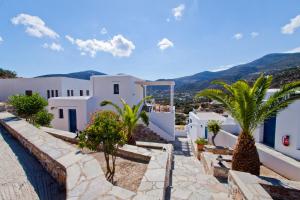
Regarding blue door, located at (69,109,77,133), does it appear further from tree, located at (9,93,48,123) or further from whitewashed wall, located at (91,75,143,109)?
tree, located at (9,93,48,123)

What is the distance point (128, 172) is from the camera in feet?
16.2

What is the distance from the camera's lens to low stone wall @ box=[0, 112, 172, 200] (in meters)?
2.86

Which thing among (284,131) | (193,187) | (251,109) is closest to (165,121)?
(284,131)

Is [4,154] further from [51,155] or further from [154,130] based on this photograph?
[154,130]

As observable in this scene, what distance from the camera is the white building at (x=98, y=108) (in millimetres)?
16438

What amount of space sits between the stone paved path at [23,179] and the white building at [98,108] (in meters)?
11.6

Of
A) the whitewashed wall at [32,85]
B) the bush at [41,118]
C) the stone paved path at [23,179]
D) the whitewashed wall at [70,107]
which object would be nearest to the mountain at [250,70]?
the whitewashed wall at [70,107]

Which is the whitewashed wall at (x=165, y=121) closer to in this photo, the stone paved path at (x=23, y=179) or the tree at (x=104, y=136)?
the tree at (x=104, y=136)

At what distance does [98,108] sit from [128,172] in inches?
559

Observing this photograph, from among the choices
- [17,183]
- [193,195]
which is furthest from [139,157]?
[17,183]

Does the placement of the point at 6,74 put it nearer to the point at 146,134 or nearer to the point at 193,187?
the point at 146,134

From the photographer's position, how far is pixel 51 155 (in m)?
3.98

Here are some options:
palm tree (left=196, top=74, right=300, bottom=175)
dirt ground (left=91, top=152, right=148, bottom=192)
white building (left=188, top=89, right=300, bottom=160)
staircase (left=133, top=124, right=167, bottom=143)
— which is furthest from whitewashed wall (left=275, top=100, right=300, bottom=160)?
A: staircase (left=133, top=124, right=167, bottom=143)

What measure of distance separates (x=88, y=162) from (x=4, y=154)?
3.25 metres
